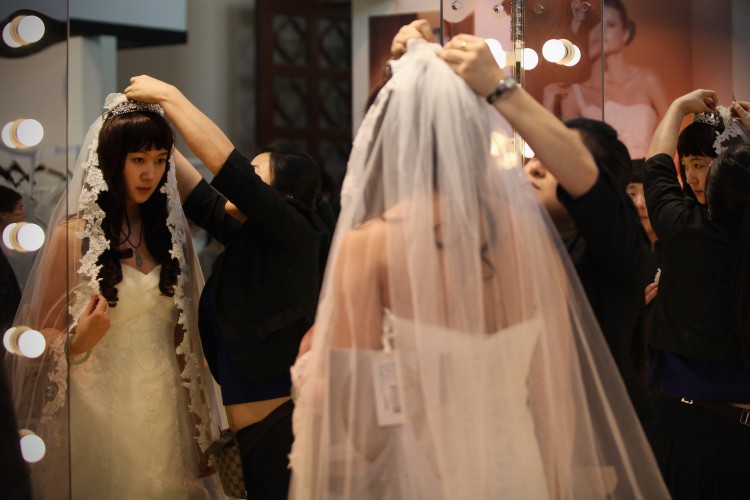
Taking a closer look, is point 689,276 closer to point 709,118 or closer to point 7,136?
point 709,118

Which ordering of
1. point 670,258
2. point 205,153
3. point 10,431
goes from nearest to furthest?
point 10,431 → point 205,153 → point 670,258

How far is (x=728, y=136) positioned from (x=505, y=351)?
132 centimetres

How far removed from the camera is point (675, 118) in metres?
2.41

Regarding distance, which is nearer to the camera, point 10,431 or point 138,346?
point 10,431

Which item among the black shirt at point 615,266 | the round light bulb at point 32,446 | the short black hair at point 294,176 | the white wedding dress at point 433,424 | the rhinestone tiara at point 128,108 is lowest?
the round light bulb at point 32,446

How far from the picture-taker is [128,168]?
215 centimetres

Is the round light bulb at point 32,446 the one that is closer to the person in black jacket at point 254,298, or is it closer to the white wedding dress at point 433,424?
the person in black jacket at point 254,298

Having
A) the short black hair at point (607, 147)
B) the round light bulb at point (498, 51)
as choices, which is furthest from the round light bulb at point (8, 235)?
the round light bulb at point (498, 51)

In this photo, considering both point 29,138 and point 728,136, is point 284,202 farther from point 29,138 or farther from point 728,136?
point 728,136

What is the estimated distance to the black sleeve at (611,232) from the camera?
1590mm

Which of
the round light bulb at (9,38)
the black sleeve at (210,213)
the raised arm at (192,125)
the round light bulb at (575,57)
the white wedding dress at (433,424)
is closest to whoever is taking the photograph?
the white wedding dress at (433,424)

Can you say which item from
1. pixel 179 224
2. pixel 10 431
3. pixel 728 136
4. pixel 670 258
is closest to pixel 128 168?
pixel 179 224

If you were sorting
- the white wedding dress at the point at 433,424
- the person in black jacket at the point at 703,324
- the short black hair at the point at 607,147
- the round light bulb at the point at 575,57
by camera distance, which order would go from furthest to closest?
1. the round light bulb at the point at 575,57
2. the person in black jacket at the point at 703,324
3. the short black hair at the point at 607,147
4. the white wedding dress at the point at 433,424

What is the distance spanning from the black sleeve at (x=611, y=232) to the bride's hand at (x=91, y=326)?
103 cm
